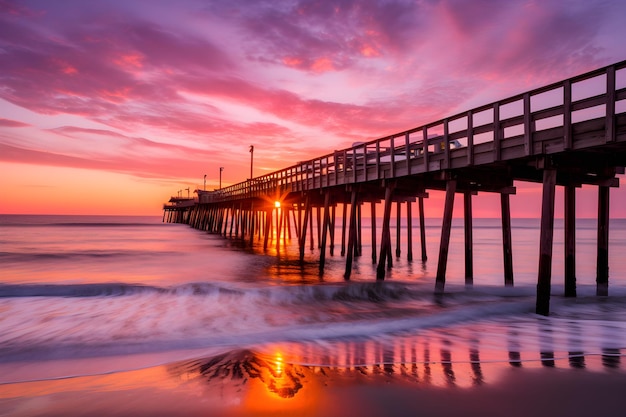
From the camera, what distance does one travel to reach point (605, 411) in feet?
14.9

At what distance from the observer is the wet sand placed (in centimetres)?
455

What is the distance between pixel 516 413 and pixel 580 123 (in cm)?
616

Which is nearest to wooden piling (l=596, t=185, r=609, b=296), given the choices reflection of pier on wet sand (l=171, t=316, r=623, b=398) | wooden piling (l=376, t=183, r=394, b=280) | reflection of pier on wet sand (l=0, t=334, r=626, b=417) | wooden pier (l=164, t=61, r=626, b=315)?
wooden pier (l=164, t=61, r=626, b=315)

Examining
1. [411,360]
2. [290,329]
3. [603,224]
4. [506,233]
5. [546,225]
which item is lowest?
[290,329]

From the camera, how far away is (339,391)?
16.5ft

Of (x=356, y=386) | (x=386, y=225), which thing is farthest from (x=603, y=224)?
(x=356, y=386)

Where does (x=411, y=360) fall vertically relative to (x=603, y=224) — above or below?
below

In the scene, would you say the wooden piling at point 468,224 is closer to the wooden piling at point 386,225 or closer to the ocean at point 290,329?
the ocean at point 290,329

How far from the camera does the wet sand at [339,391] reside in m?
4.55

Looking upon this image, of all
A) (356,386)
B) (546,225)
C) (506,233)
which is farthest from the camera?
(506,233)

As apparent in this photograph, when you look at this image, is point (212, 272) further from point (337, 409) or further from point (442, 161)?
point (337, 409)

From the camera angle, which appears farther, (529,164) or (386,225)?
(386,225)

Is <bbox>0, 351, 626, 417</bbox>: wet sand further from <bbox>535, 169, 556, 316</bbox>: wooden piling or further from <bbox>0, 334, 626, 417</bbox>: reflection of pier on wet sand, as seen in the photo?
<bbox>535, 169, 556, 316</bbox>: wooden piling

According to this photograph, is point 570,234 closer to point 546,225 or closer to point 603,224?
point 603,224
